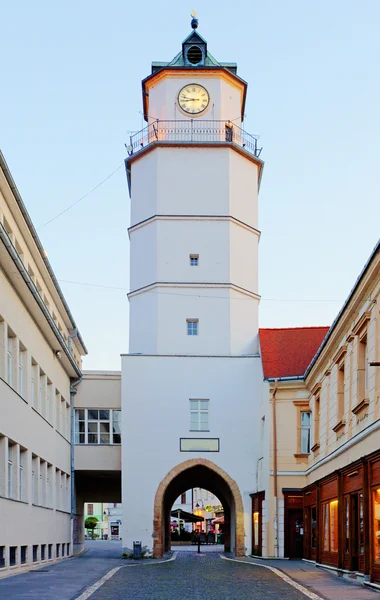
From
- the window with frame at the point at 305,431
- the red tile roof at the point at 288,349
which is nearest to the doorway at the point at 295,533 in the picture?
the window with frame at the point at 305,431

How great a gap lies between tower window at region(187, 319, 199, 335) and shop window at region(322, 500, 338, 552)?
534 inches

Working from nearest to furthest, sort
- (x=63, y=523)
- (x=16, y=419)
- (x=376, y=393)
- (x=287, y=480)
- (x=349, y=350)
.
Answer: (x=376, y=393), (x=349, y=350), (x=16, y=419), (x=287, y=480), (x=63, y=523)

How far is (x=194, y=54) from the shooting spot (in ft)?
139

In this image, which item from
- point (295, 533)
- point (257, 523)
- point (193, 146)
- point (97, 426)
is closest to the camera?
point (295, 533)

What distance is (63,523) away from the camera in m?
35.2

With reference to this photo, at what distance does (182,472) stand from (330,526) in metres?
12.5

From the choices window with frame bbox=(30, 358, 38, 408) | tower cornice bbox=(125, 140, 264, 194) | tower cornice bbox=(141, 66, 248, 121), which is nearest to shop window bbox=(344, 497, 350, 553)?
window with frame bbox=(30, 358, 38, 408)

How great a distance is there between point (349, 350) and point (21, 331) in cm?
893

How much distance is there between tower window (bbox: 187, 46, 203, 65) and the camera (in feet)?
139

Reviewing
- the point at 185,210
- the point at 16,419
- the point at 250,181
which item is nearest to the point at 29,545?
the point at 16,419

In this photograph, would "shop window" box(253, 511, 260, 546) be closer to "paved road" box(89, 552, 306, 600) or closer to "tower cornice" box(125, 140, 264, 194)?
"paved road" box(89, 552, 306, 600)

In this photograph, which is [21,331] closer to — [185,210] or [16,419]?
[16,419]

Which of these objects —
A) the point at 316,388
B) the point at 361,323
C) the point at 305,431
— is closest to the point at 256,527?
the point at 305,431

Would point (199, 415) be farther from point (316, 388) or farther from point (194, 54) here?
point (194, 54)
